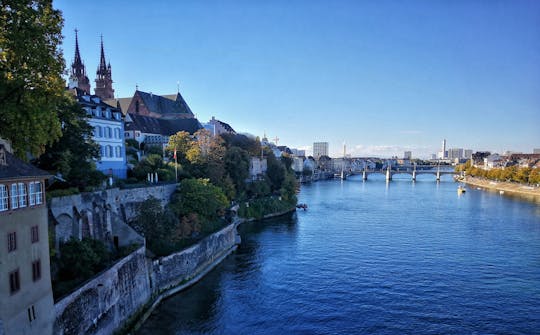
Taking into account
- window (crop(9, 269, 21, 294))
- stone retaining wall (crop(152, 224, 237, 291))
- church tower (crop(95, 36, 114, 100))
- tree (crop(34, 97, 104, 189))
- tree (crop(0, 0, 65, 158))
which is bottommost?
stone retaining wall (crop(152, 224, 237, 291))

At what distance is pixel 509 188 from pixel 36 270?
402 ft

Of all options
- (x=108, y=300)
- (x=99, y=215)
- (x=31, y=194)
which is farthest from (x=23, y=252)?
(x=99, y=215)

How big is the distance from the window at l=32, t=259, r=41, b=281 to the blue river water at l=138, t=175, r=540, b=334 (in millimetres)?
8205

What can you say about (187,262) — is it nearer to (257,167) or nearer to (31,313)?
(31,313)

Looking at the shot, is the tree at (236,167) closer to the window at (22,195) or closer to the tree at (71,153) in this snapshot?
the tree at (71,153)

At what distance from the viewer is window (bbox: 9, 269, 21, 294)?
39.0 feet

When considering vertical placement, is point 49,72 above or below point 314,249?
above

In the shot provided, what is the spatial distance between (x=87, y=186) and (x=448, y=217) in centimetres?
5161

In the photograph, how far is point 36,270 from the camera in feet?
43.5

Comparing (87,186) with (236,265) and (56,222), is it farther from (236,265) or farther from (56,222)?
(236,265)

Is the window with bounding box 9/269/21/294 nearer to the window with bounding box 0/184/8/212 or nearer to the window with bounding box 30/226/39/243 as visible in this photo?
the window with bounding box 30/226/39/243

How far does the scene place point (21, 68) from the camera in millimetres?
14727

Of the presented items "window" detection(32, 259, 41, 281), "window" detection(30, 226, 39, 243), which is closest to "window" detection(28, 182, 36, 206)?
"window" detection(30, 226, 39, 243)

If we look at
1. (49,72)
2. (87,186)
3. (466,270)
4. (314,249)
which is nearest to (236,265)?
(314,249)
